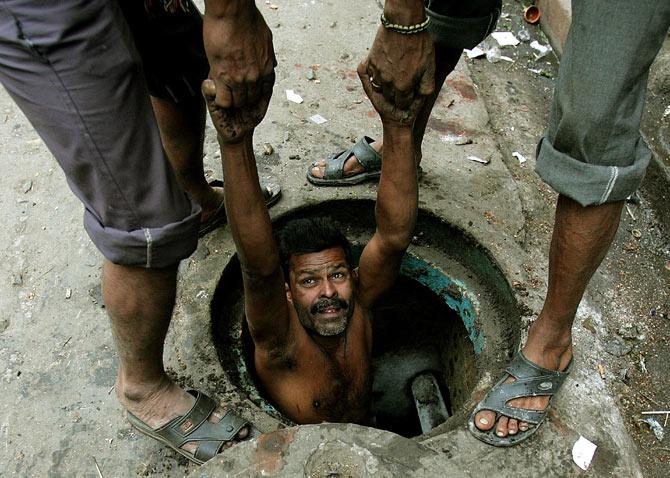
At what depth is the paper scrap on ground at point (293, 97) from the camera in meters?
3.27

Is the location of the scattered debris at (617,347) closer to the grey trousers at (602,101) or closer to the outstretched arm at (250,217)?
the grey trousers at (602,101)

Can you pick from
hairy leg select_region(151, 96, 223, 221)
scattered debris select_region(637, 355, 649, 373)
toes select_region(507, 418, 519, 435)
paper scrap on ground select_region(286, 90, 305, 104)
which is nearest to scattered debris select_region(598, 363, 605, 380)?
scattered debris select_region(637, 355, 649, 373)

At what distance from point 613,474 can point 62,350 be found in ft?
6.44

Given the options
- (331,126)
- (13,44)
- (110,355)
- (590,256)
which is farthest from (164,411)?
(331,126)

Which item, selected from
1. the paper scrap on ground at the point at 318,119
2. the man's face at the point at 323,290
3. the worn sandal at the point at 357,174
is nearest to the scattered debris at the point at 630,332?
the man's face at the point at 323,290

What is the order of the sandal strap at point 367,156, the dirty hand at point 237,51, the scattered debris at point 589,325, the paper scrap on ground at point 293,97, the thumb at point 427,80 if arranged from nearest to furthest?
the dirty hand at point 237,51, the thumb at point 427,80, the scattered debris at point 589,325, the sandal strap at point 367,156, the paper scrap on ground at point 293,97

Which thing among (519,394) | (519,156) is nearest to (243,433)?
(519,394)

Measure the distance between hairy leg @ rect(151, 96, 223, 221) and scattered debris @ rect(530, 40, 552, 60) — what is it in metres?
2.51

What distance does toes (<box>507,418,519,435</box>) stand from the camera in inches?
77.4

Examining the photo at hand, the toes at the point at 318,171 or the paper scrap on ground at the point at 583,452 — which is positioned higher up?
the toes at the point at 318,171

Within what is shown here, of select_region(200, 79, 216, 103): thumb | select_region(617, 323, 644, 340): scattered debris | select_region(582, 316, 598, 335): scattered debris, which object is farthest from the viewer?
select_region(617, 323, 644, 340): scattered debris

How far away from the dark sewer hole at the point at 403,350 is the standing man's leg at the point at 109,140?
72 centimetres

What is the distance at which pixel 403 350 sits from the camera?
362cm

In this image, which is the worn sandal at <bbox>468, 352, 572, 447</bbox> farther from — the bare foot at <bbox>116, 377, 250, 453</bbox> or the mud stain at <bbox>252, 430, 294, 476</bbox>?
the bare foot at <bbox>116, 377, 250, 453</bbox>
